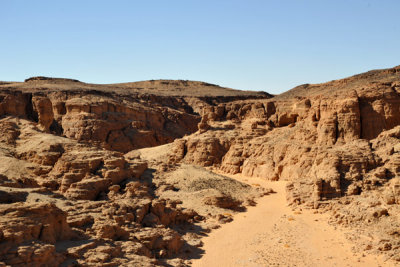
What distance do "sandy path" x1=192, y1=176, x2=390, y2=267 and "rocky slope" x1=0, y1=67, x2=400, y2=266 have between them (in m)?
0.84

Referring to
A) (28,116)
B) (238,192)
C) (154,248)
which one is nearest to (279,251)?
(154,248)

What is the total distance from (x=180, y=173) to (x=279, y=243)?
44.8 feet

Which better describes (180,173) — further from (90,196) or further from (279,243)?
(279,243)

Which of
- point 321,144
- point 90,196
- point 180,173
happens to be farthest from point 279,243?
point 321,144

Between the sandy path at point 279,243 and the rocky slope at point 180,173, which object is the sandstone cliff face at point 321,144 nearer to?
the rocky slope at point 180,173

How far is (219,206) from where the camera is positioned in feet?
96.5

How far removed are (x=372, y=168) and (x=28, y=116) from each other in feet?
96.0

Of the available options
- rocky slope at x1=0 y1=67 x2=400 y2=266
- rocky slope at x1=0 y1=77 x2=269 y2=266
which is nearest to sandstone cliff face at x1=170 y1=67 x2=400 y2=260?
rocky slope at x1=0 y1=67 x2=400 y2=266

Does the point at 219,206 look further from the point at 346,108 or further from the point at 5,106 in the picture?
the point at 5,106

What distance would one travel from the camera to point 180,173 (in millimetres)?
34562

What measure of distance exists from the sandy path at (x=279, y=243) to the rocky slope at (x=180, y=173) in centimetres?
84

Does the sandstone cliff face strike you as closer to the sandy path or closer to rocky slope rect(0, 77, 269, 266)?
the sandy path

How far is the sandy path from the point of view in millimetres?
19906

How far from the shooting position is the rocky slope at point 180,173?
17.9 meters
